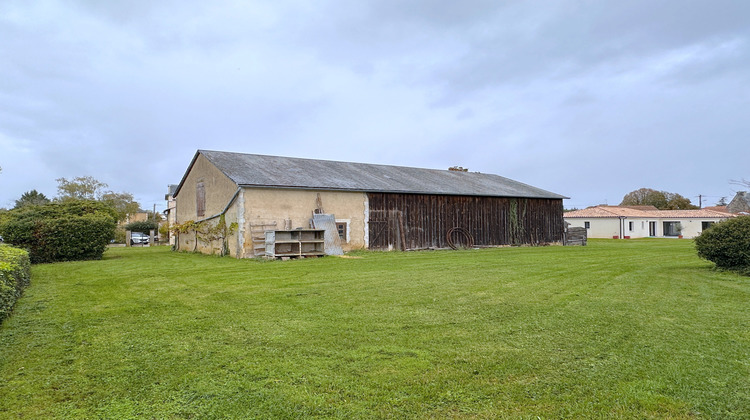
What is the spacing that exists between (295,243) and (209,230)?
17.5 feet

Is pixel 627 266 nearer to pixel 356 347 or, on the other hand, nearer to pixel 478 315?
pixel 478 315

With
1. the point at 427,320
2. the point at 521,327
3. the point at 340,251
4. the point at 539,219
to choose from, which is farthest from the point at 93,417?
the point at 539,219

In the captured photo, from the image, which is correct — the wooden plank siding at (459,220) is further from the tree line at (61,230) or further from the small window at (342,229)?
the tree line at (61,230)

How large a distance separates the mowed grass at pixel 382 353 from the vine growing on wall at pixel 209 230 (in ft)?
33.6

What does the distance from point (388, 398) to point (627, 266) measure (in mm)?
11788

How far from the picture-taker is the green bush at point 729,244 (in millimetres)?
10695

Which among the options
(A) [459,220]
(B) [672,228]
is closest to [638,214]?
(B) [672,228]

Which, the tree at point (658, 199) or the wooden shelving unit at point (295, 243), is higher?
the tree at point (658, 199)

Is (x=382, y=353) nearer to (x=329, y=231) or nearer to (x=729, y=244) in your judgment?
(x=729, y=244)

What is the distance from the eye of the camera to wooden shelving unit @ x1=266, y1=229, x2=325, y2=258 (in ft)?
55.5

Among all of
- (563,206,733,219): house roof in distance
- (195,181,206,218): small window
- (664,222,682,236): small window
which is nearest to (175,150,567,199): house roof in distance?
(195,181,206,218): small window

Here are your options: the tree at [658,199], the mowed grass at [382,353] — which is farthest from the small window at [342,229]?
the tree at [658,199]

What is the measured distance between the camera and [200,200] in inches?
868

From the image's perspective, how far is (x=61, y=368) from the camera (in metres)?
4.18
